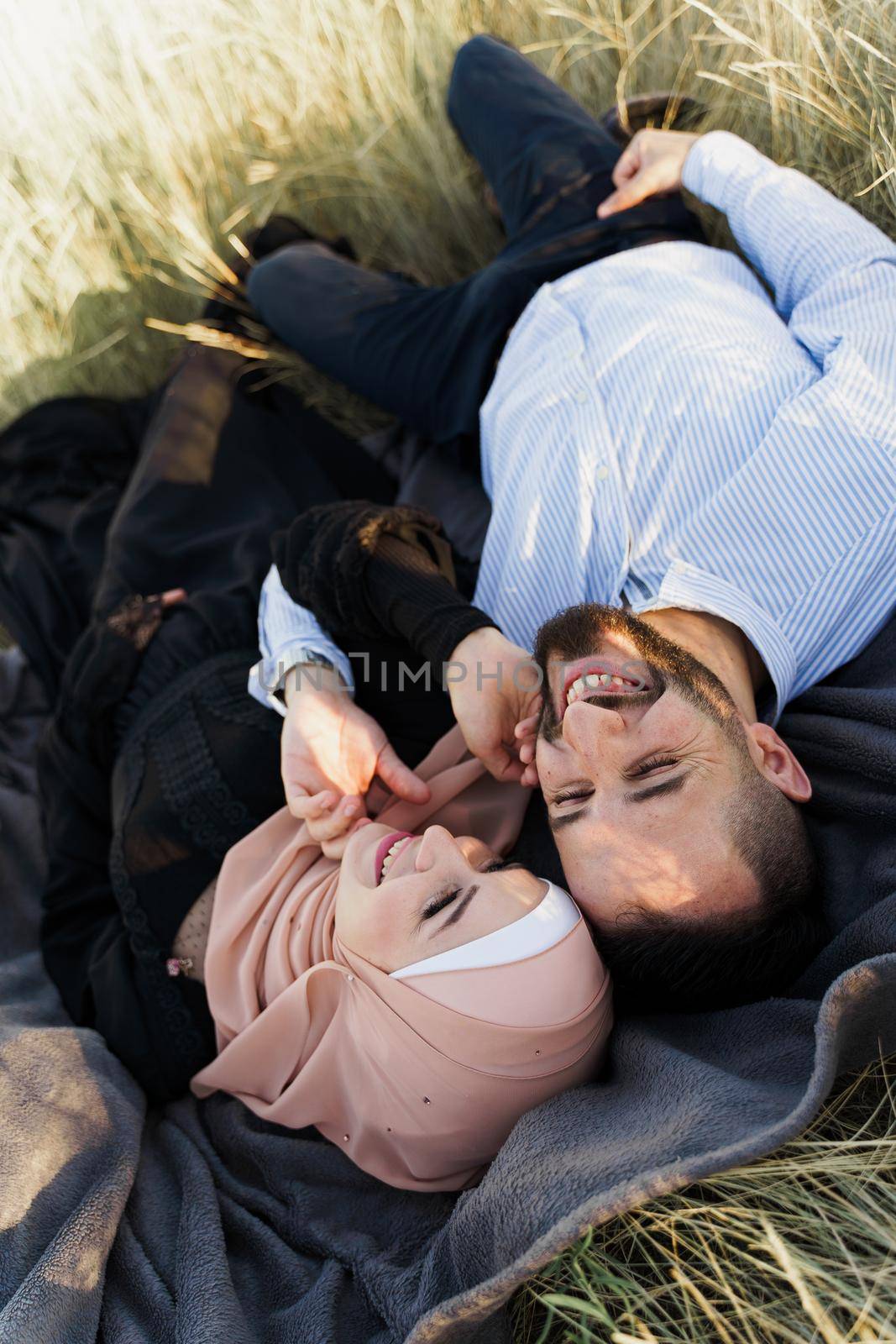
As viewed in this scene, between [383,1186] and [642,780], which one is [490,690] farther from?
[383,1186]

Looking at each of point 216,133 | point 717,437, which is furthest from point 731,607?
point 216,133

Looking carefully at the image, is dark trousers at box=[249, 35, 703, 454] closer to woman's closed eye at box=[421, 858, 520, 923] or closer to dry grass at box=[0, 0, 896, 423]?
dry grass at box=[0, 0, 896, 423]

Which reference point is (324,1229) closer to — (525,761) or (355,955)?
(355,955)

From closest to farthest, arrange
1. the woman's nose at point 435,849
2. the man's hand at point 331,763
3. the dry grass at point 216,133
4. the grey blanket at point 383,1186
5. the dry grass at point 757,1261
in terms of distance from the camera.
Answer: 1. the dry grass at point 757,1261
2. the grey blanket at point 383,1186
3. the woman's nose at point 435,849
4. the man's hand at point 331,763
5. the dry grass at point 216,133

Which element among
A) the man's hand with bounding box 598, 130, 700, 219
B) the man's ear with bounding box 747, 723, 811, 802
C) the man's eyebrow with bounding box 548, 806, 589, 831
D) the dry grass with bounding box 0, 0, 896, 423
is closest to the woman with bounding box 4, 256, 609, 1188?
the man's eyebrow with bounding box 548, 806, 589, 831

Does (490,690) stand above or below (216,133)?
below

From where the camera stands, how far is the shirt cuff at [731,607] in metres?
1.84

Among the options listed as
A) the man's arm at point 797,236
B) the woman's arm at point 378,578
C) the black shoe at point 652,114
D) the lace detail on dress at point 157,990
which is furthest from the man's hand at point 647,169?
the lace detail on dress at point 157,990

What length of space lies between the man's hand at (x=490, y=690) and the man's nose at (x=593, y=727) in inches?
7.1

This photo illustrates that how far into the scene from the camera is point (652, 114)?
276 centimetres

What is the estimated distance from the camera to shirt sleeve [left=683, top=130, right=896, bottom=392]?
2.03m

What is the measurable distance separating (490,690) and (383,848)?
38cm

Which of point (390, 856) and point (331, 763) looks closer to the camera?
point (390, 856)

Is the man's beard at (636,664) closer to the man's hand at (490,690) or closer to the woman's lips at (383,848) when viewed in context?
the man's hand at (490,690)
